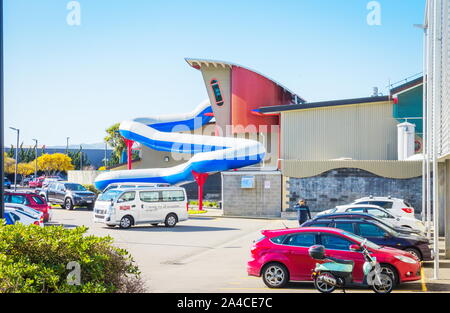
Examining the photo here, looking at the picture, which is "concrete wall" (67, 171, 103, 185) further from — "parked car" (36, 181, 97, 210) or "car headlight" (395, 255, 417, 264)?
"car headlight" (395, 255, 417, 264)

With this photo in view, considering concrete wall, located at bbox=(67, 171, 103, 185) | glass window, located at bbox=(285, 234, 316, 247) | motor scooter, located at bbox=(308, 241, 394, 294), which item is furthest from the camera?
concrete wall, located at bbox=(67, 171, 103, 185)

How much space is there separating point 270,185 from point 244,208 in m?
2.23

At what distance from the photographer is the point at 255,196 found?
38156 millimetres

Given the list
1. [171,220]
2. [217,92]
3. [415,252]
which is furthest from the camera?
[217,92]

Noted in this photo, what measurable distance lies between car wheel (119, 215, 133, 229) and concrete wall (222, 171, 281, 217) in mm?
11414

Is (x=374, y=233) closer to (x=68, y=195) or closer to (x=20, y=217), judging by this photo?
(x=20, y=217)

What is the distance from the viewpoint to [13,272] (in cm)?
767

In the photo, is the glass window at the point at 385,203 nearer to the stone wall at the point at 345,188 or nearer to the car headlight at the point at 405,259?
the stone wall at the point at 345,188

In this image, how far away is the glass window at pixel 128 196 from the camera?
27.5 meters

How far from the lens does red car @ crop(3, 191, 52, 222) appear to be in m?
28.5

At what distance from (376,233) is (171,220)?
48.0 ft

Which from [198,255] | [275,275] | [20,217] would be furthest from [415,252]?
[20,217]

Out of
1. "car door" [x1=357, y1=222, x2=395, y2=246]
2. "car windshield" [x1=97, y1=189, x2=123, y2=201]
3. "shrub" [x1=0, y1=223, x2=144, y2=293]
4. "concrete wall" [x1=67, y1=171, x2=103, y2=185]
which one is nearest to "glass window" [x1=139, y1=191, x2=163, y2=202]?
"car windshield" [x1=97, y1=189, x2=123, y2=201]
